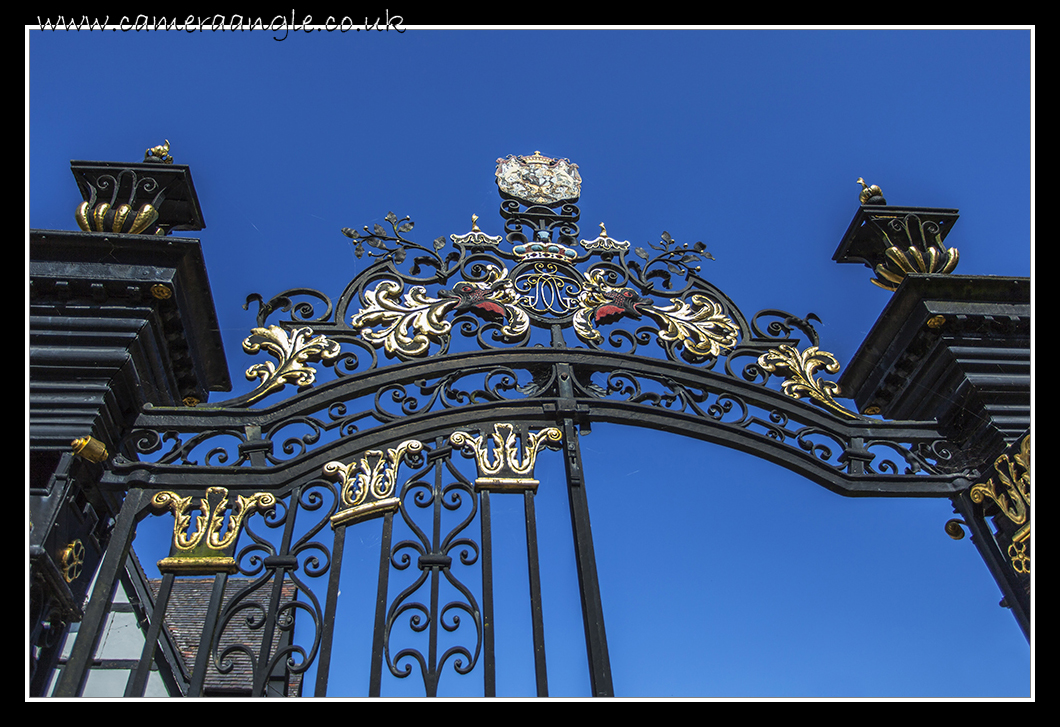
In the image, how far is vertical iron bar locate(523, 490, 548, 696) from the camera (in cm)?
370

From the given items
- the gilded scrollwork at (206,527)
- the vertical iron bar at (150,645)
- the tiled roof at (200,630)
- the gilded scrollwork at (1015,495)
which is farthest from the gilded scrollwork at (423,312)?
the tiled roof at (200,630)

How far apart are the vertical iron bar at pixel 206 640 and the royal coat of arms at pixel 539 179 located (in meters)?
3.04

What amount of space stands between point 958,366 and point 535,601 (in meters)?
2.55

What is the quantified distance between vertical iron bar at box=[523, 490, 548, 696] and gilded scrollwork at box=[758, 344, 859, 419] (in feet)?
5.40

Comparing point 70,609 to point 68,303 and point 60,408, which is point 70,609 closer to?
point 60,408

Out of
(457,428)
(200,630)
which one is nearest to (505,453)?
(457,428)

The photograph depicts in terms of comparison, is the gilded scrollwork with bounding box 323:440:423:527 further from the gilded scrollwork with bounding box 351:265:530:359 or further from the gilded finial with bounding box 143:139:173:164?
the gilded finial with bounding box 143:139:173:164

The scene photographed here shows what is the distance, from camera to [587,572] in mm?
3990

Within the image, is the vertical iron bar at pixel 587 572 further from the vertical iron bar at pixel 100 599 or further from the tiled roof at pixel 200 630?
the tiled roof at pixel 200 630

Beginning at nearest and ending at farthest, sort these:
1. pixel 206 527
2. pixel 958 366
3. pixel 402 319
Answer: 1. pixel 206 527
2. pixel 958 366
3. pixel 402 319

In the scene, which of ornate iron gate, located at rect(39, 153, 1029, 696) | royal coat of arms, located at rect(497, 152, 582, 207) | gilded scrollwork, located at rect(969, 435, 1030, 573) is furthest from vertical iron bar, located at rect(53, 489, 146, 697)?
gilded scrollwork, located at rect(969, 435, 1030, 573)

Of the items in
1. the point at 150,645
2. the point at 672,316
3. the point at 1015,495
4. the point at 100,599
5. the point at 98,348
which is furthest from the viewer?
the point at 672,316

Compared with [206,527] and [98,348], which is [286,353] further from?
[206,527]

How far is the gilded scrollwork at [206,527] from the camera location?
159 inches
